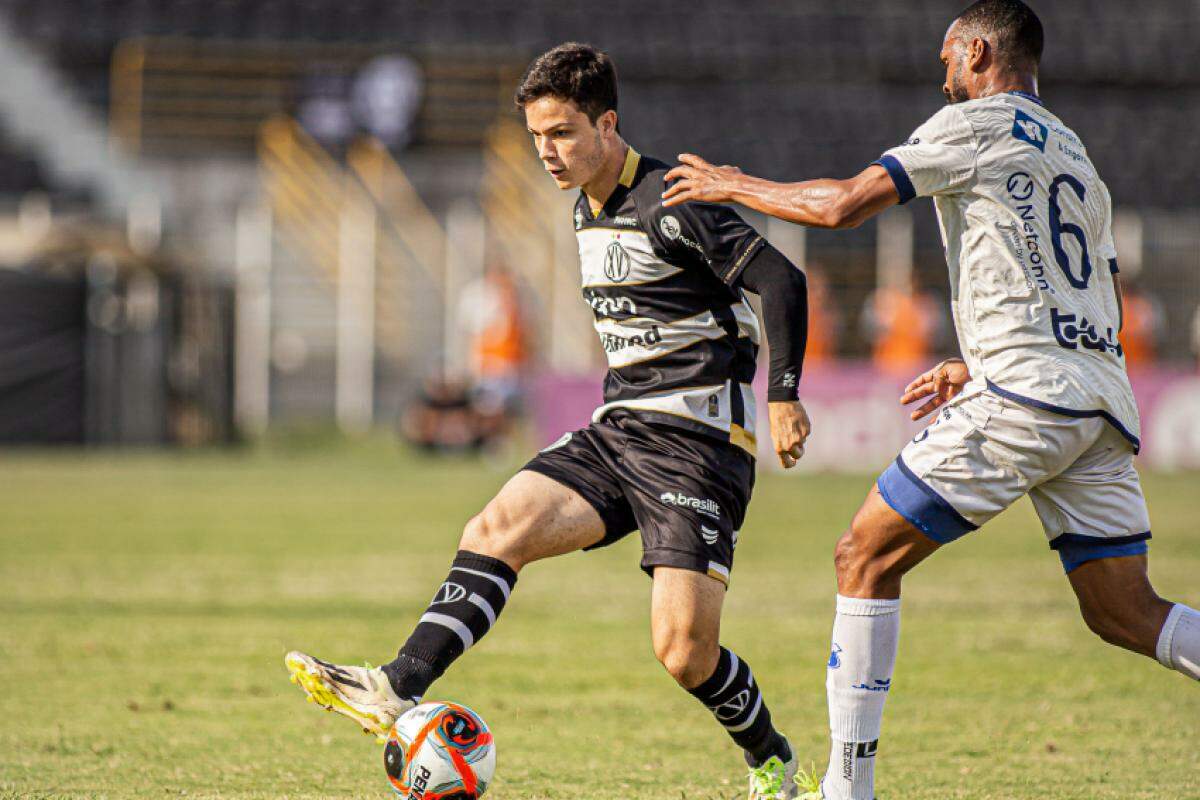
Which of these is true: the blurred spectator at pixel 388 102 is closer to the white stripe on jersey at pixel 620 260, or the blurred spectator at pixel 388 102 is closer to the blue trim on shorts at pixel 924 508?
→ the white stripe on jersey at pixel 620 260

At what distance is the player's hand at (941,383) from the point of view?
185 inches

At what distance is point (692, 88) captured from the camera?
28172mm

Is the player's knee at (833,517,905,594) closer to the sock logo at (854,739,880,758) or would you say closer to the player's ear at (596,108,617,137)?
the sock logo at (854,739,880,758)

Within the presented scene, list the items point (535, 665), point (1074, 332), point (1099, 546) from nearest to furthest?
point (1074, 332) < point (1099, 546) < point (535, 665)

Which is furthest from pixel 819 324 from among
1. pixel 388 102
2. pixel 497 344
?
pixel 388 102

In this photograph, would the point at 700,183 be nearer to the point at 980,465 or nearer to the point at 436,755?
the point at 980,465

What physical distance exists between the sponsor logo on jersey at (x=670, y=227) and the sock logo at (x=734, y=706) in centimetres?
131

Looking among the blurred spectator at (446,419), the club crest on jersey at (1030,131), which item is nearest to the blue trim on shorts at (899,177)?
the club crest on jersey at (1030,131)

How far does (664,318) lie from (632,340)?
0.12m

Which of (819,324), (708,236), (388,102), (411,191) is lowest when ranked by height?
(819,324)

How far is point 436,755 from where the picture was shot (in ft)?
14.4

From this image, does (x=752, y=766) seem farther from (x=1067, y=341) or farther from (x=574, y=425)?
(x=574, y=425)

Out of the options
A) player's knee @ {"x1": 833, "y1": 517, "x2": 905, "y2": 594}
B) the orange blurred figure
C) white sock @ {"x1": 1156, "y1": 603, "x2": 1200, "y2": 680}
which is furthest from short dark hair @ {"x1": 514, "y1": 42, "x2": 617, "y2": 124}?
the orange blurred figure

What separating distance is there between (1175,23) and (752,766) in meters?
27.5
